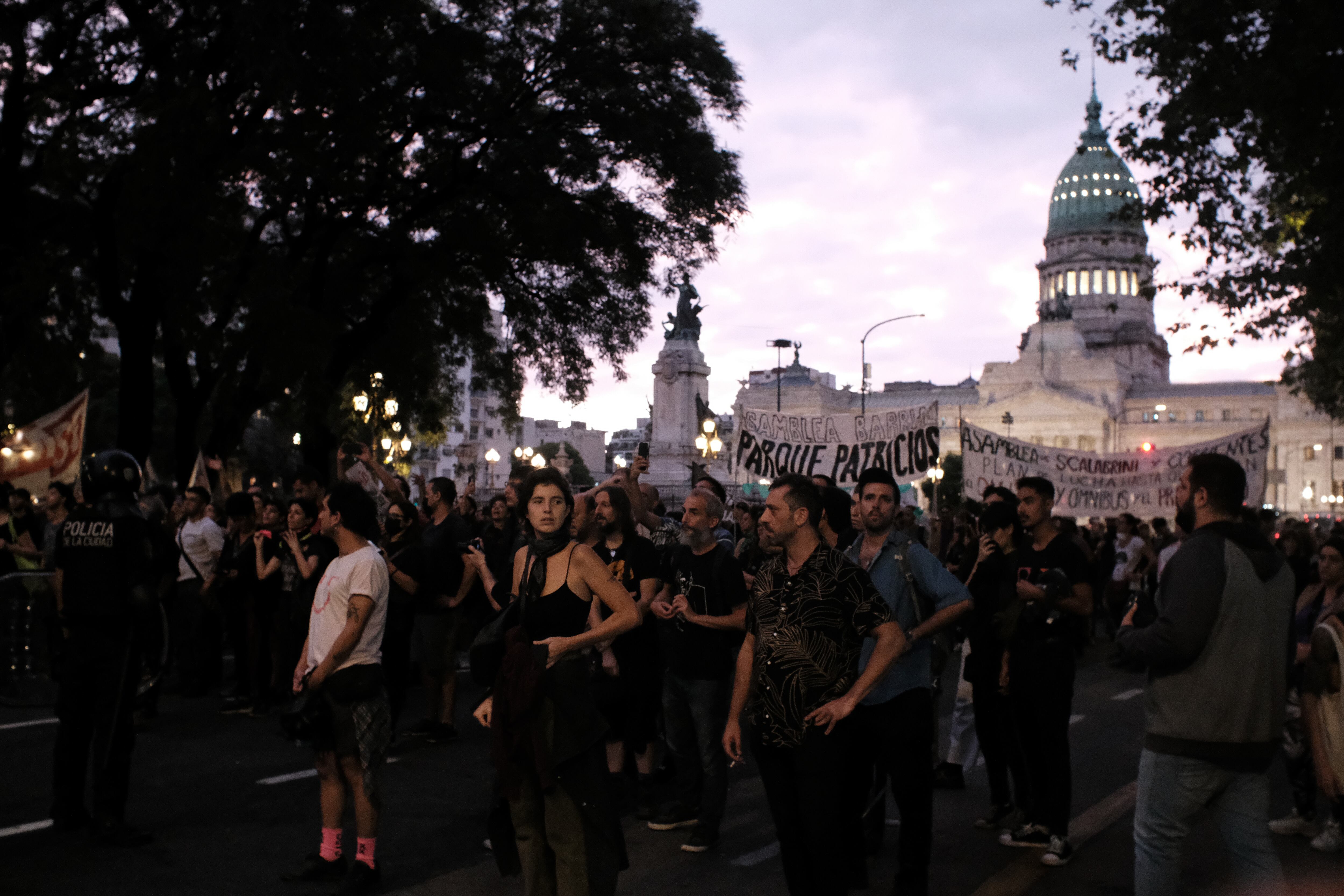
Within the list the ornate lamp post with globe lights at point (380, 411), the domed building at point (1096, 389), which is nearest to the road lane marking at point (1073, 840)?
the ornate lamp post with globe lights at point (380, 411)

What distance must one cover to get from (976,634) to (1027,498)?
77cm

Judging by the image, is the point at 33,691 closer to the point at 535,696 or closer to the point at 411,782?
the point at 411,782

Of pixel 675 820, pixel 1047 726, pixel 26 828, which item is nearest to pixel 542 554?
pixel 675 820

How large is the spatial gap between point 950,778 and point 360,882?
3.84 m

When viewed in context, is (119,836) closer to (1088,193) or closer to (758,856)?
(758,856)

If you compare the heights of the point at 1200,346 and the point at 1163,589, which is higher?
the point at 1200,346

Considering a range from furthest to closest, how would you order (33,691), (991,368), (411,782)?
(991,368), (33,691), (411,782)

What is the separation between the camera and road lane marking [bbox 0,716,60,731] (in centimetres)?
885

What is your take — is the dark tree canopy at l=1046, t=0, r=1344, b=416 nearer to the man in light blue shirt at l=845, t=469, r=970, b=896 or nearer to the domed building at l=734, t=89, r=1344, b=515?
the man in light blue shirt at l=845, t=469, r=970, b=896

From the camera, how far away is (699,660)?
244 inches

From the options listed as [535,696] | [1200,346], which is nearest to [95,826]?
[535,696]

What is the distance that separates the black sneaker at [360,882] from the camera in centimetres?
514

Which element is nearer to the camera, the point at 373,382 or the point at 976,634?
the point at 976,634

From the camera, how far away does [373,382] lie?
77.3 feet
